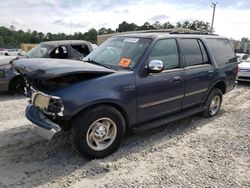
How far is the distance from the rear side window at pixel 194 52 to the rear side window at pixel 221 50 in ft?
1.17

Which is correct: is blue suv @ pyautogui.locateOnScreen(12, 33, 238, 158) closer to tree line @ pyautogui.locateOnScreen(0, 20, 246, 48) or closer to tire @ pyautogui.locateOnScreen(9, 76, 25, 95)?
tire @ pyautogui.locateOnScreen(9, 76, 25, 95)

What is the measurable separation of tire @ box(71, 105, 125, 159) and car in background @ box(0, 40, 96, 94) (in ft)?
12.1

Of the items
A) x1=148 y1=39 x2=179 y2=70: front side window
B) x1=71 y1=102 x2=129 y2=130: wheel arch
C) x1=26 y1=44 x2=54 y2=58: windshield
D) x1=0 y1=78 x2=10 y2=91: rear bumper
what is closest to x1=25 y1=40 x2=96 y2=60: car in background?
x1=26 y1=44 x2=54 y2=58: windshield

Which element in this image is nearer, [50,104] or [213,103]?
[50,104]

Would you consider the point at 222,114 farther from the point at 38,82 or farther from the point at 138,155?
the point at 38,82

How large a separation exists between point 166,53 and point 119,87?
1262 millimetres

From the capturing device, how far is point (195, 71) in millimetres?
5152

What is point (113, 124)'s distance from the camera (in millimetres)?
3930

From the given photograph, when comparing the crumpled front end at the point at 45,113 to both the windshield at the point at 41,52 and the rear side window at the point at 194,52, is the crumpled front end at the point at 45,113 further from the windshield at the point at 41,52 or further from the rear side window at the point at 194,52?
the windshield at the point at 41,52

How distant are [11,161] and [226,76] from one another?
4.80m

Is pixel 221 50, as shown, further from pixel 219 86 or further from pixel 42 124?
pixel 42 124

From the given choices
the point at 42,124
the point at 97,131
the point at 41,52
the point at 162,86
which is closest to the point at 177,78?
the point at 162,86

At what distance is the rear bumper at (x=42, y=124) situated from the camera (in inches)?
138

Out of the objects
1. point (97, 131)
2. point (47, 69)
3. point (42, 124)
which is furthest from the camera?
point (97, 131)
